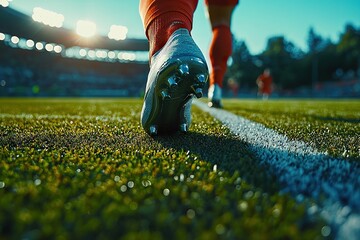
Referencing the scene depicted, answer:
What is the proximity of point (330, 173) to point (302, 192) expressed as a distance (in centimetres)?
17

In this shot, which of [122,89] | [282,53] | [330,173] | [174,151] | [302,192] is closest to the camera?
[302,192]

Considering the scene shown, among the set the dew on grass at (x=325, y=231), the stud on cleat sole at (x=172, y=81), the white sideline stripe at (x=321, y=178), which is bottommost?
the dew on grass at (x=325, y=231)

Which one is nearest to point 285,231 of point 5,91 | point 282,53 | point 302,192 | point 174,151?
point 302,192

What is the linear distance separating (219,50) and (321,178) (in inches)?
103

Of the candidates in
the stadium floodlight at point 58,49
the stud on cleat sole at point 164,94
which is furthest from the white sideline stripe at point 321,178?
the stadium floodlight at point 58,49

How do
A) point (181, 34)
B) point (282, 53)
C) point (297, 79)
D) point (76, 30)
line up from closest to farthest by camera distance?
1. point (181, 34)
2. point (76, 30)
3. point (297, 79)
4. point (282, 53)

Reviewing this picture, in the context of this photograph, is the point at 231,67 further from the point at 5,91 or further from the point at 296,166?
the point at 296,166

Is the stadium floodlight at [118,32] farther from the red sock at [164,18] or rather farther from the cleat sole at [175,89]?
the cleat sole at [175,89]

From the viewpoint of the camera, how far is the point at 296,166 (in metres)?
0.81

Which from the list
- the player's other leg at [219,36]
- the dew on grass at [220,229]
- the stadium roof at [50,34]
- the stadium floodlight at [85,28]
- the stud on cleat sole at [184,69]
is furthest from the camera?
the stadium floodlight at [85,28]

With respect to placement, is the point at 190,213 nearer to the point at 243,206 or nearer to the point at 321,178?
the point at 243,206

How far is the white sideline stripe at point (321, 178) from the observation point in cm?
50

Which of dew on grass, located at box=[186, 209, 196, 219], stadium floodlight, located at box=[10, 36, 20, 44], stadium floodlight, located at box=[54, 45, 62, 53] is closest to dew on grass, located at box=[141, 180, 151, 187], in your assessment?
dew on grass, located at box=[186, 209, 196, 219]

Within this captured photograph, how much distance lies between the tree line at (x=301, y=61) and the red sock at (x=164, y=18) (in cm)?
4451
